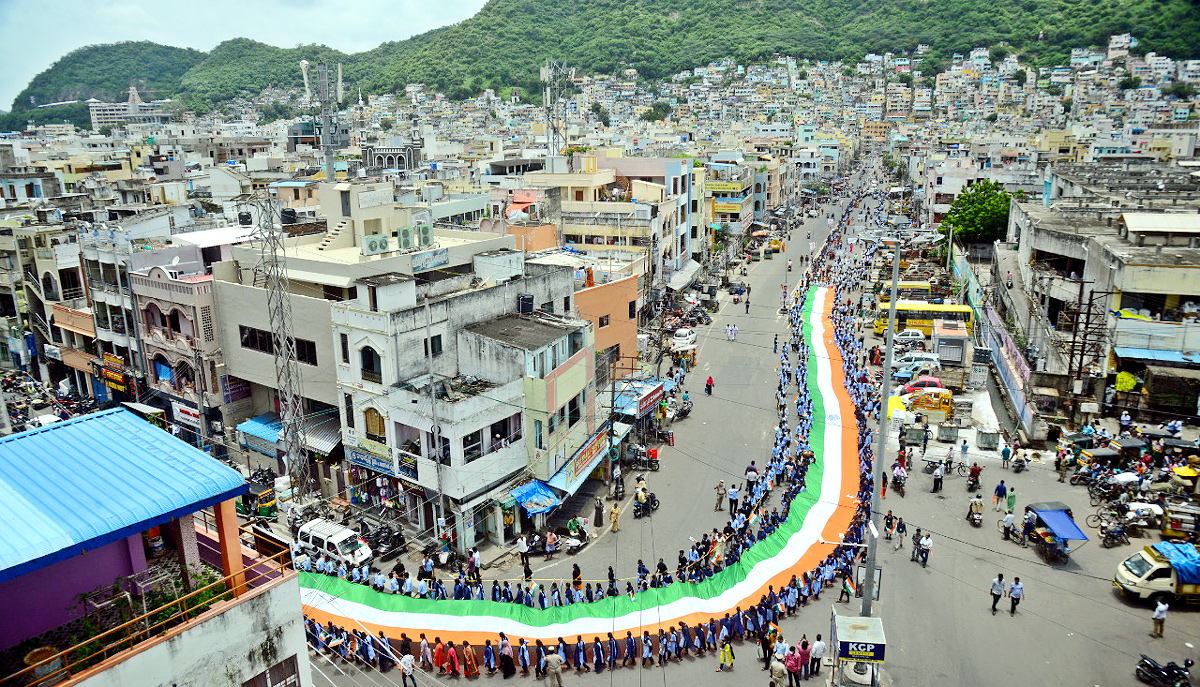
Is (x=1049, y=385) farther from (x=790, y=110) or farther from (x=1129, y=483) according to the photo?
(x=790, y=110)

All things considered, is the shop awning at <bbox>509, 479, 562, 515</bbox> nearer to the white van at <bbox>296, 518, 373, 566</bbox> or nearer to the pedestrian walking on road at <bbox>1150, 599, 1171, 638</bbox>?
the white van at <bbox>296, 518, 373, 566</bbox>

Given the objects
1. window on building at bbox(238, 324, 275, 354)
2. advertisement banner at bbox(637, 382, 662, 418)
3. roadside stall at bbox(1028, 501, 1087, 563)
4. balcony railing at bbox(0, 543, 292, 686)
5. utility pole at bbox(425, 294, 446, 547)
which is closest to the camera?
balcony railing at bbox(0, 543, 292, 686)

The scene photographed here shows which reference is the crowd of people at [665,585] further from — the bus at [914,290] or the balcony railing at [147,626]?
the bus at [914,290]

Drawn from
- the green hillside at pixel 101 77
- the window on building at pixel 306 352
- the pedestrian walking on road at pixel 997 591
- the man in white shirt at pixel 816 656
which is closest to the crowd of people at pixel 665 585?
the man in white shirt at pixel 816 656

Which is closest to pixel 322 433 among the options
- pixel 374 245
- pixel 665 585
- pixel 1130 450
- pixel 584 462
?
pixel 374 245

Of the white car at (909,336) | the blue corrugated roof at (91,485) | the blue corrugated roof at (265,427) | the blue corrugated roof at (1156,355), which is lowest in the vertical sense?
the white car at (909,336)

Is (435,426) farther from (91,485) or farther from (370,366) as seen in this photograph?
(91,485)

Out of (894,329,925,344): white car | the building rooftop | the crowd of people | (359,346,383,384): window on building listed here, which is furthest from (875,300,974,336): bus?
(359,346,383,384): window on building
